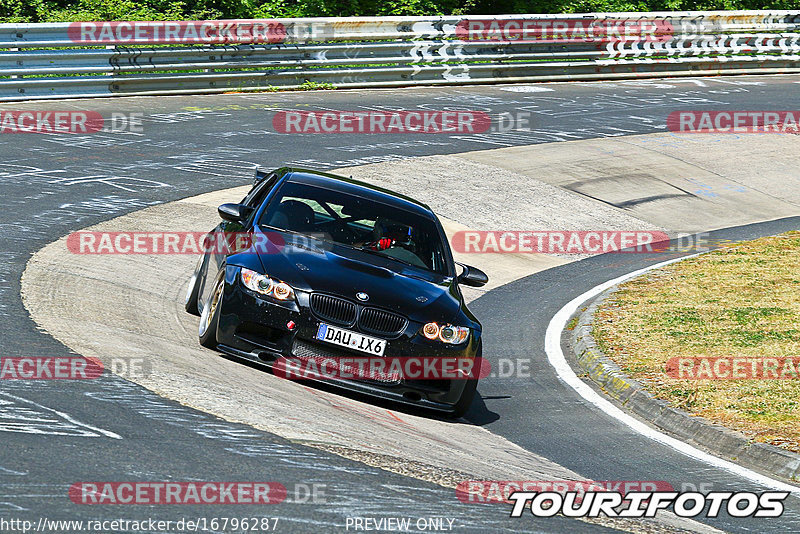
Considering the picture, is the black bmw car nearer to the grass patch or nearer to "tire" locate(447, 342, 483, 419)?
"tire" locate(447, 342, 483, 419)

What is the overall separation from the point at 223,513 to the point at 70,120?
14.8 m

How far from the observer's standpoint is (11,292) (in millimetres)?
9297

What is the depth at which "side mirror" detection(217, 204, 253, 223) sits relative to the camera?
9.20 m

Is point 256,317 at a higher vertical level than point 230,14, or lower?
lower

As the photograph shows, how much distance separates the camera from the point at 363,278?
831 centimetres

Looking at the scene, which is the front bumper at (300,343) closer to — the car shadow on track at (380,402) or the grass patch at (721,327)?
the car shadow on track at (380,402)

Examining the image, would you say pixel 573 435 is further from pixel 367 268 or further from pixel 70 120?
pixel 70 120

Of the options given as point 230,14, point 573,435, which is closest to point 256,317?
point 573,435

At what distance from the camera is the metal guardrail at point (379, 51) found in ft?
66.2

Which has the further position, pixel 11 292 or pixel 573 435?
pixel 11 292

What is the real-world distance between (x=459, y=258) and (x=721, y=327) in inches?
168
